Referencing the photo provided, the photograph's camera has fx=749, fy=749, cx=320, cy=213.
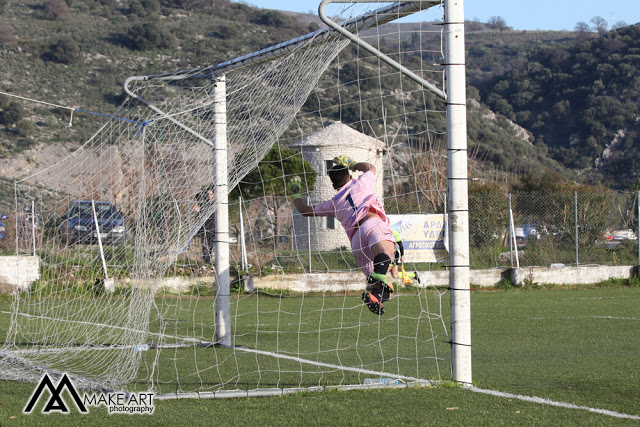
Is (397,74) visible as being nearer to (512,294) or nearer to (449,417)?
(449,417)

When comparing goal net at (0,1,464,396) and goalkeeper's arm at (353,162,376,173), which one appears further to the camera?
goalkeeper's arm at (353,162,376,173)

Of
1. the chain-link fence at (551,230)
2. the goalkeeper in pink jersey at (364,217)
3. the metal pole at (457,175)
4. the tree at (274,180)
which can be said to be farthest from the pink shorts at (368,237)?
the chain-link fence at (551,230)

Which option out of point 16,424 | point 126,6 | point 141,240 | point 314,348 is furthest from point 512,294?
point 126,6

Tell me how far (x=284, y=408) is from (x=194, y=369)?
250 centimetres

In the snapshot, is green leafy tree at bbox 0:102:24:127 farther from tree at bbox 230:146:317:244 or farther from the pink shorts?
the pink shorts

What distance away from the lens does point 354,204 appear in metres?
7.76

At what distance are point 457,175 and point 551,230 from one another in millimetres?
14390

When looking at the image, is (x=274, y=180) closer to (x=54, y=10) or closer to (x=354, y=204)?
(x=354, y=204)

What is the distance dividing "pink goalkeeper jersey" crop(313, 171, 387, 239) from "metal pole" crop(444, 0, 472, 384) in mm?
1129

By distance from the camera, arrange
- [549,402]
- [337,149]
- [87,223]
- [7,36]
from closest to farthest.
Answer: [549,402] < [87,223] < [337,149] < [7,36]

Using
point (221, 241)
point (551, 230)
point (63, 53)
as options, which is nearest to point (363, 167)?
point (221, 241)

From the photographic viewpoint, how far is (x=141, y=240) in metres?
7.59

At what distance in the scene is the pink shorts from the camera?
7602 millimetres

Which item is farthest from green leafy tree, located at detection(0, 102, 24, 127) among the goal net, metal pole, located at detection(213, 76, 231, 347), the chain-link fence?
metal pole, located at detection(213, 76, 231, 347)
